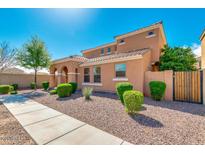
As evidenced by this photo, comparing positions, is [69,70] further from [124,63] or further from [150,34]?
[150,34]

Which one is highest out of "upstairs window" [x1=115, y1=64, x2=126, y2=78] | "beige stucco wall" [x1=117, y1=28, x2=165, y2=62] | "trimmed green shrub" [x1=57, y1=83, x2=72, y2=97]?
"beige stucco wall" [x1=117, y1=28, x2=165, y2=62]

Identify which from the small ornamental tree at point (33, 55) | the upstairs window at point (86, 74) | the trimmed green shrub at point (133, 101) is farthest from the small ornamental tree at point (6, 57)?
the trimmed green shrub at point (133, 101)

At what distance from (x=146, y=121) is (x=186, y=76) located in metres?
5.51

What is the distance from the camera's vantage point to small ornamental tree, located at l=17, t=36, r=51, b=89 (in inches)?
578

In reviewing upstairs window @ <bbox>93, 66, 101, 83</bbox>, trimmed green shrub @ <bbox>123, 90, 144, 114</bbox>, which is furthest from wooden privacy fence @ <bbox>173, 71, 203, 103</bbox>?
upstairs window @ <bbox>93, 66, 101, 83</bbox>

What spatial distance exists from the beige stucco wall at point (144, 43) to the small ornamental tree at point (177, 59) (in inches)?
35.7

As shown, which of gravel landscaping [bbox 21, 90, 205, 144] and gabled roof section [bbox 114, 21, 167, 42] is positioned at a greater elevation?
gabled roof section [bbox 114, 21, 167, 42]

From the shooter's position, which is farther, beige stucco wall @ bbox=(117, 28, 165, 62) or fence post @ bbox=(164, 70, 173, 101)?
beige stucco wall @ bbox=(117, 28, 165, 62)

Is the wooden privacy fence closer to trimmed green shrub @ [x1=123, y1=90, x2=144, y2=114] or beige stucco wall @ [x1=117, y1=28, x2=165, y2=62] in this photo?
Result: beige stucco wall @ [x1=117, y1=28, x2=165, y2=62]

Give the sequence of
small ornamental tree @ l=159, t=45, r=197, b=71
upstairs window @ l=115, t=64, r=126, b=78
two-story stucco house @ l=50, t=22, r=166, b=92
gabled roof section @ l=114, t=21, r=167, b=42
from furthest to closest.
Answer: gabled roof section @ l=114, t=21, r=167, b=42 → small ornamental tree @ l=159, t=45, r=197, b=71 → upstairs window @ l=115, t=64, r=126, b=78 → two-story stucco house @ l=50, t=22, r=166, b=92

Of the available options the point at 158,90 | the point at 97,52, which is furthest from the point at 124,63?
the point at 97,52

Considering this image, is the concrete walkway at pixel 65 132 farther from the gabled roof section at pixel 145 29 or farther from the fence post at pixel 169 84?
the gabled roof section at pixel 145 29

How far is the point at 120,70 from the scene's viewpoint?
10742mm

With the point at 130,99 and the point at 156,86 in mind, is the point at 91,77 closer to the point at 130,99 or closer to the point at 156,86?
the point at 156,86
